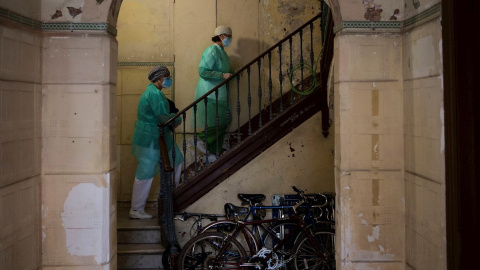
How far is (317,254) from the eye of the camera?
5172 millimetres

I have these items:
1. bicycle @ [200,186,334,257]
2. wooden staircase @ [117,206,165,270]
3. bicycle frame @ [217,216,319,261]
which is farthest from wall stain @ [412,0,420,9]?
wooden staircase @ [117,206,165,270]

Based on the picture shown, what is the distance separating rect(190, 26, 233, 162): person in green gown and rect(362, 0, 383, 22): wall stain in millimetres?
2770

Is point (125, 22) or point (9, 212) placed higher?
point (125, 22)

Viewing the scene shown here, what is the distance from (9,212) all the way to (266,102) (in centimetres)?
420

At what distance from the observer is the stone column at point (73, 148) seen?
362 centimetres

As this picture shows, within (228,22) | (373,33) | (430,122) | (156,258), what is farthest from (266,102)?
(430,122)

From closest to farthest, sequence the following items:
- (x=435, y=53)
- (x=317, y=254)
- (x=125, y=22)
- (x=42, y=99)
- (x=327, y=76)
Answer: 1. (x=435, y=53)
2. (x=42, y=99)
3. (x=317, y=254)
4. (x=327, y=76)
5. (x=125, y=22)

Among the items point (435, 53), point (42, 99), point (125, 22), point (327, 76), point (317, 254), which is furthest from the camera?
point (125, 22)

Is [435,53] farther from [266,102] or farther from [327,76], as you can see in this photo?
[266,102]

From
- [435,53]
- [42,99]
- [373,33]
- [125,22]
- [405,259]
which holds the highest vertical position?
[125,22]

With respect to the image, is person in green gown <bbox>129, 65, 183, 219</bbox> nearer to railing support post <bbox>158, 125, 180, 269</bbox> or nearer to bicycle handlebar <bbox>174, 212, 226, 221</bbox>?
railing support post <bbox>158, 125, 180, 269</bbox>

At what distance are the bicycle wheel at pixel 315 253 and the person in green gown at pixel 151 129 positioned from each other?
5.22 feet

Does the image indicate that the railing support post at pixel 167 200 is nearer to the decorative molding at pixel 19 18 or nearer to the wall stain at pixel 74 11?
the wall stain at pixel 74 11

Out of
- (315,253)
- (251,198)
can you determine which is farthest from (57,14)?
(315,253)
